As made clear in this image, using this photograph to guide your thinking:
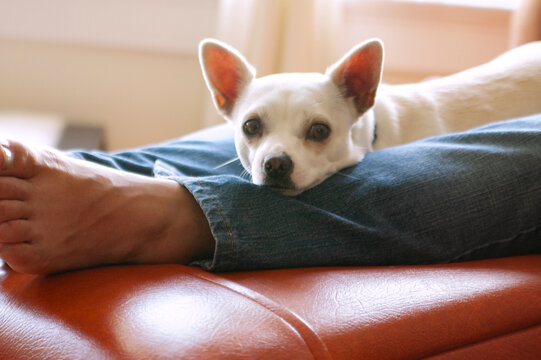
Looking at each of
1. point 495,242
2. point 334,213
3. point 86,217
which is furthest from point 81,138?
point 495,242

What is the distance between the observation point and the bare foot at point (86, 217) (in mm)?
795

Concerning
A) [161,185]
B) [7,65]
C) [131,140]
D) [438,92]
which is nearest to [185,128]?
[131,140]

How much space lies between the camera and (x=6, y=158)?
0.77m

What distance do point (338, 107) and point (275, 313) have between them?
26.7 inches

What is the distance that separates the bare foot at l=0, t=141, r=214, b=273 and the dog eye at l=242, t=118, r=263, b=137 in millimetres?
339

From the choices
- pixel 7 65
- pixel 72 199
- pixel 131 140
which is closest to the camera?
pixel 72 199

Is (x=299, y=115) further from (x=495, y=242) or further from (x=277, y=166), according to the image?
(x=495, y=242)

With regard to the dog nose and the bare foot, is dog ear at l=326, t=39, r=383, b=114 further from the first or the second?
the bare foot

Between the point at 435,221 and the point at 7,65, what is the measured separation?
2.00m

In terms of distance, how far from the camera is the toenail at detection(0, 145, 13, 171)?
77cm

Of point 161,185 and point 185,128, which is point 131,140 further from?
point 161,185

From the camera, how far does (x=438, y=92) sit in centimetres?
153

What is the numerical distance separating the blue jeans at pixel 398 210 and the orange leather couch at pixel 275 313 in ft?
0.13

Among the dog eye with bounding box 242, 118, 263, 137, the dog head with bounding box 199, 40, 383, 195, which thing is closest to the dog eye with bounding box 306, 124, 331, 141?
the dog head with bounding box 199, 40, 383, 195
